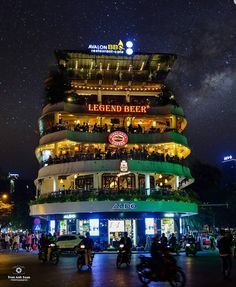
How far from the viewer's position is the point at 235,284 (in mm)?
14945

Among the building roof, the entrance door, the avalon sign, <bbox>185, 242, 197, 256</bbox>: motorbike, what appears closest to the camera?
<bbox>185, 242, 197, 256</bbox>: motorbike

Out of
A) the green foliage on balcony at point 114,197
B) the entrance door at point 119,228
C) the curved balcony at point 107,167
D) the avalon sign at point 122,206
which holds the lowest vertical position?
the entrance door at point 119,228

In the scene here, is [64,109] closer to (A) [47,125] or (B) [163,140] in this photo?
(A) [47,125]

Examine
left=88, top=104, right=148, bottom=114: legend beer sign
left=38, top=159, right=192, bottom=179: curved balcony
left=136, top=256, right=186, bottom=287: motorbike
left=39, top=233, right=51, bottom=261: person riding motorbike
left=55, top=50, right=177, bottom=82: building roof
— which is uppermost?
left=55, top=50, right=177, bottom=82: building roof

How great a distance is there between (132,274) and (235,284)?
517 centimetres

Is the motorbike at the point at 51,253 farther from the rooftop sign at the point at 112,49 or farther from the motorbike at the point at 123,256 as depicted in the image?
the rooftop sign at the point at 112,49

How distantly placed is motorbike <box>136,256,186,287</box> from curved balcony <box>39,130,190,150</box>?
34.9m

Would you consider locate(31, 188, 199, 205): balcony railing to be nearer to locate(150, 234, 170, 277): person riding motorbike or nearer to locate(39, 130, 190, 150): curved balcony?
locate(39, 130, 190, 150): curved balcony

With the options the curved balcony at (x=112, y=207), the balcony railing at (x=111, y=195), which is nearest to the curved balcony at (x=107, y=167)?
the balcony railing at (x=111, y=195)

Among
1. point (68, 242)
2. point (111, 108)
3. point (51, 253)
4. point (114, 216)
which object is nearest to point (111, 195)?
point (114, 216)

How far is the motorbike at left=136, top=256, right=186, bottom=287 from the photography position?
14484mm

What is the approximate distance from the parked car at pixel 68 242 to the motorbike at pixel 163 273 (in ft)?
79.6

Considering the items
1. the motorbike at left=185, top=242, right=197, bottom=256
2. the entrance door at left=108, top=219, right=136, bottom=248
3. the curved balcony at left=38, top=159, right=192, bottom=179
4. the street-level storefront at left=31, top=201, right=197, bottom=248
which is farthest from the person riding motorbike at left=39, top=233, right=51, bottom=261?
the curved balcony at left=38, top=159, right=192, bottom=179

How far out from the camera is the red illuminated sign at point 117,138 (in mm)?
49438
